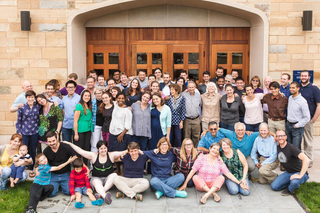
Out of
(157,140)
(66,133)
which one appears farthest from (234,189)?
(66,133)

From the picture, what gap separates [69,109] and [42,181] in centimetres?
157

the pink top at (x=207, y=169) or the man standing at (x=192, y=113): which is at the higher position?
the man standing at (x=192, y=113)

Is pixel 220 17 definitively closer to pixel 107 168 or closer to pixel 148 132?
pixel 148 132

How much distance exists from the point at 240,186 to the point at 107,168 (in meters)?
2.12

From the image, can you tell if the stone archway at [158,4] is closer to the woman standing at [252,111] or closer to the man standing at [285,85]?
the man standing at [285,85]

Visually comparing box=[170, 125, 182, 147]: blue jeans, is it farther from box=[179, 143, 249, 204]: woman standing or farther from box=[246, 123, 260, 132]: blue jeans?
box=[246, 123, 260, 132]: blue jeans

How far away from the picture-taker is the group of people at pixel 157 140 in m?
5.34

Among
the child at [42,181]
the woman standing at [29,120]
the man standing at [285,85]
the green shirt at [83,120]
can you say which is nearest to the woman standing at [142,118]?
the green shirt at [83,120]

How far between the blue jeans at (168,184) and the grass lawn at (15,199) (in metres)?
1.89

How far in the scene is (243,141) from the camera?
595 centimetres

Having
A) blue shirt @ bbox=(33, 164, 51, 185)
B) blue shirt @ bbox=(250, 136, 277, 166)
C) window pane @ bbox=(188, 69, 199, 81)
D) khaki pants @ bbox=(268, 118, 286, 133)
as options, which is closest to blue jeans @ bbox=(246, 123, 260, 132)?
khaki pants @ bbox=(268, 118, 286, 133)

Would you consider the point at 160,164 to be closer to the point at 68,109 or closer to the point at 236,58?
the point at 68,109

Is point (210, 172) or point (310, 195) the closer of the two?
point (310, 195)

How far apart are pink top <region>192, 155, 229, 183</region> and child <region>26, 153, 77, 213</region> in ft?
6.92
